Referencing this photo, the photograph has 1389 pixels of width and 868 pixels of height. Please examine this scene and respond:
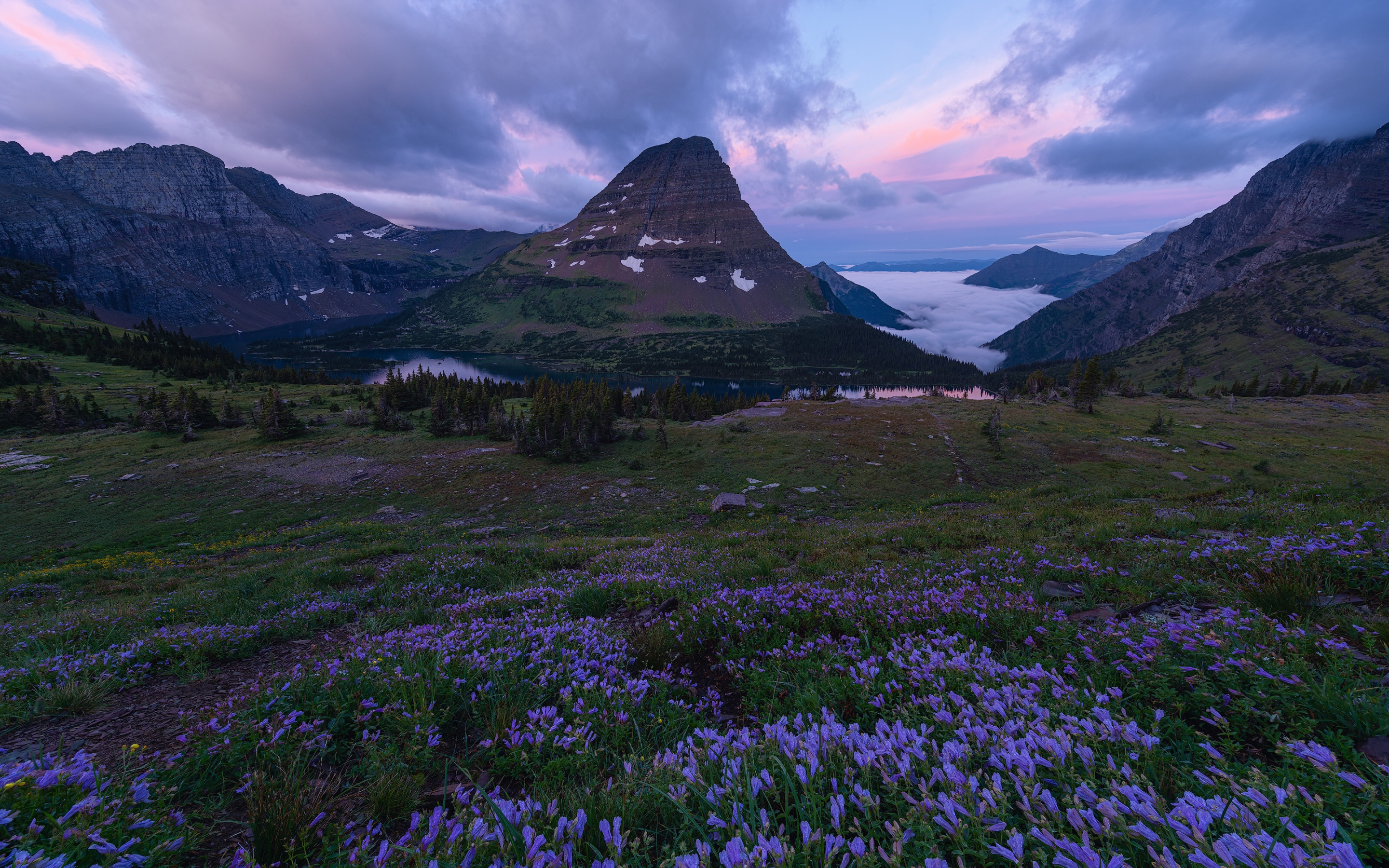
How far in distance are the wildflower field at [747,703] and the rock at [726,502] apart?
10.4 m

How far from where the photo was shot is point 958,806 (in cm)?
206

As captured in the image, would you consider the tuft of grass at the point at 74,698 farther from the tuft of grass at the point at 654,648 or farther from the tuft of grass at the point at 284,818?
the tuft of grass at the point at 654,648

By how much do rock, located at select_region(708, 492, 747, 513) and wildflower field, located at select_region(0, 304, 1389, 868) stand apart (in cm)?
1045

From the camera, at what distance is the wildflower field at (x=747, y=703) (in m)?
2.17

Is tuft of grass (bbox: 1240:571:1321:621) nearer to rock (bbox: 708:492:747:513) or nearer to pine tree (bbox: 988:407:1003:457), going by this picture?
rock (bbox: 708:492:747:513)

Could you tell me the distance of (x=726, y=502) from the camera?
2448 cm

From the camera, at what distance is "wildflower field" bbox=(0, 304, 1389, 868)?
2.17m

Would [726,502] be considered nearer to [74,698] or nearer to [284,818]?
[74,698]

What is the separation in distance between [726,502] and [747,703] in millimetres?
20086

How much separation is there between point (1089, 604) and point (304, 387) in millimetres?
122720

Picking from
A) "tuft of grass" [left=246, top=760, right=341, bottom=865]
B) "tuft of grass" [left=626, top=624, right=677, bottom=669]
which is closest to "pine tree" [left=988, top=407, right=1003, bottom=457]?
"tuft of grass" [left=626, top=624, right=677, bottom=669]

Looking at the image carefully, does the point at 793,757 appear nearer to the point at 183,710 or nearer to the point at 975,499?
the point at 183,710

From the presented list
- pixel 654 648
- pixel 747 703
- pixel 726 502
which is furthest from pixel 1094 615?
pixel 726 502

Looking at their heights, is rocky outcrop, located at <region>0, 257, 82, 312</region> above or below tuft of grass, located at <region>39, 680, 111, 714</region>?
above
